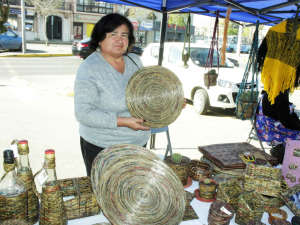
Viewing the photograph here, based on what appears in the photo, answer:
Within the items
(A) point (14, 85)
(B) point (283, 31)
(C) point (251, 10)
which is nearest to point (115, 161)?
(B) point (283, 31)

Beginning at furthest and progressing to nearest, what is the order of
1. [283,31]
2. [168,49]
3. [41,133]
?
[168,49]
[41,133]
[283,31]

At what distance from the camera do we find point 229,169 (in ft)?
5.88

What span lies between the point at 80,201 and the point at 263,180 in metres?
0.99

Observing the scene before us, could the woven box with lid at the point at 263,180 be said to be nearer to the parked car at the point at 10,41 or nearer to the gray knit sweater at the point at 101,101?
the gray knit sweater at the point at 101,101

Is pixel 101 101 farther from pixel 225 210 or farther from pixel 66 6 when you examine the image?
pixel 66 6

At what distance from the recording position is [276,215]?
1.35 m

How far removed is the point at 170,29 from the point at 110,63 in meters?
33.4

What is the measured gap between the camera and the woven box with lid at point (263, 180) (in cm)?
152

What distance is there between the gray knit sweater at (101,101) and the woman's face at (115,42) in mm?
77

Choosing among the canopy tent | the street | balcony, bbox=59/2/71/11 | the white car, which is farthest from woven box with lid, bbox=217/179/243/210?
balcony, bbox=59/2/71/11

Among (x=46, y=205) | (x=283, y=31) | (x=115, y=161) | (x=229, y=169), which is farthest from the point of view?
(x=283, y=31)

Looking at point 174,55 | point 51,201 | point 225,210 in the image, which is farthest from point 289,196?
point 174,55

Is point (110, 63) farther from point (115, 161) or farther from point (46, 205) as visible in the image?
point (46, 205)

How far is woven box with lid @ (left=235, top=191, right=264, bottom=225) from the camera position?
1.31m
